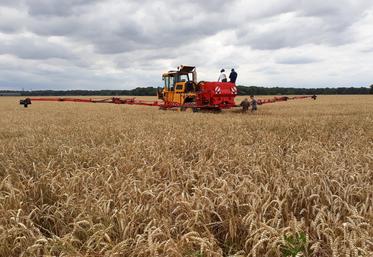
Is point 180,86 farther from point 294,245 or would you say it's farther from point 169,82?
point 294,245


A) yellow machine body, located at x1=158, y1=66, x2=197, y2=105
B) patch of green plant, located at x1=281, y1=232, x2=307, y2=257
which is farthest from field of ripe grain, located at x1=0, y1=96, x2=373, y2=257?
yellow machine body, located at x1=158, y1=66, x2=197, y2=105

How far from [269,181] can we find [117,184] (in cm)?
173

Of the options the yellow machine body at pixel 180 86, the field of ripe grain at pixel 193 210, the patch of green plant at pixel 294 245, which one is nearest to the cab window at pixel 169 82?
the yellow machine body at pixel 180 86

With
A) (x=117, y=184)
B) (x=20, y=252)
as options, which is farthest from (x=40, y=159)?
(x=20, y=252)

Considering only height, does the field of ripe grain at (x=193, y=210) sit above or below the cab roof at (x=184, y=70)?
below

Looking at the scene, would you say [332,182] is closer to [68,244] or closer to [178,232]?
[178,232]

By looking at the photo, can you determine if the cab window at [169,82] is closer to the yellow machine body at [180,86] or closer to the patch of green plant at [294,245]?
the yellow machine body at [180,86]

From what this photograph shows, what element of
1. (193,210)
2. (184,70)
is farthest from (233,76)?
(193,210)

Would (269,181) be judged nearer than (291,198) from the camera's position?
No

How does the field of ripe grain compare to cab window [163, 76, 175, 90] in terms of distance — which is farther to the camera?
cab window [163, 76, 175, 90]

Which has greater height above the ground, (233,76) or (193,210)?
(233,76)

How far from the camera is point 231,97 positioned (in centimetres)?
1902

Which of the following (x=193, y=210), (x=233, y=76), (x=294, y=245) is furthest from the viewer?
(x=233, y=76)

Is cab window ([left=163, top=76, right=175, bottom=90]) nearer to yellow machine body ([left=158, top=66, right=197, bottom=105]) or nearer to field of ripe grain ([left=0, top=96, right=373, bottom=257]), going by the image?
yellow machine body ([left=158, top=66, right=197, bottom=105])
